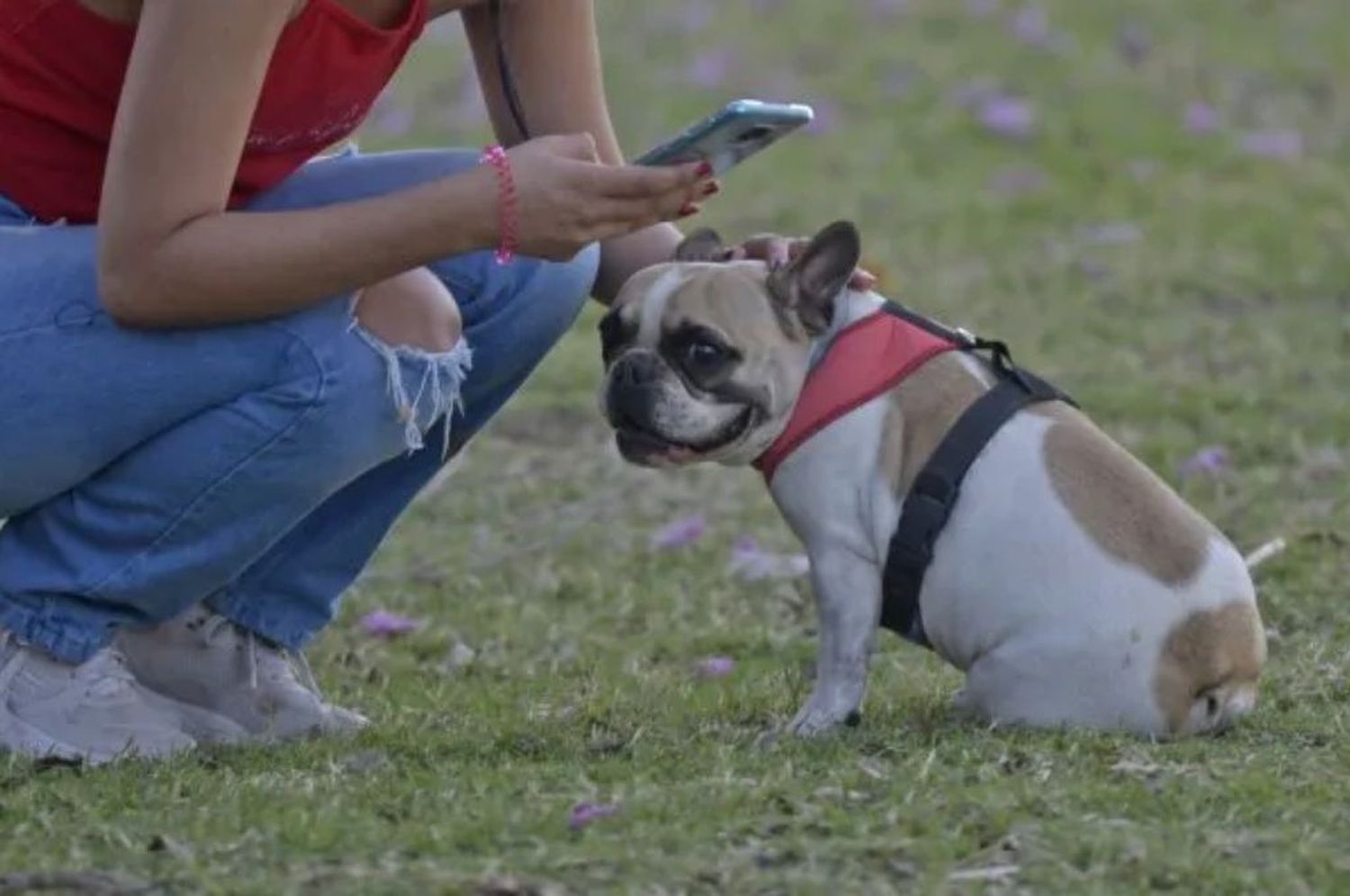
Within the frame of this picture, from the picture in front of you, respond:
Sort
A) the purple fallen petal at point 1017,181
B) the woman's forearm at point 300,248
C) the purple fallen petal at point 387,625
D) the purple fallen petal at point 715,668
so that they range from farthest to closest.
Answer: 1. the purple fallen petal at point 1017,181
2. the purple fallen petal at point 387,625
3. the purple fallen petal at point 715,668
4. the woman's forearm at point 300,248

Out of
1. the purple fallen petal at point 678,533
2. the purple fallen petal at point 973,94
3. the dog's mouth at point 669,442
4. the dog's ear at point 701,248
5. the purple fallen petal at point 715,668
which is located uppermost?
the dog's ear at point 701,248

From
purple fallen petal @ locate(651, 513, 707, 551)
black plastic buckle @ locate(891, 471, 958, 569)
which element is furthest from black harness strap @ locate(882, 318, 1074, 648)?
purple fallen petal @ locate(651, 513, 707, 551)

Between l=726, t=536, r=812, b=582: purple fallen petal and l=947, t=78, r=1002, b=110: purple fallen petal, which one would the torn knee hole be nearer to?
l=726, t=536, r=812, b=582: purple fallen petal

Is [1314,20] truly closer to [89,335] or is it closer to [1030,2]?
[1030,2]

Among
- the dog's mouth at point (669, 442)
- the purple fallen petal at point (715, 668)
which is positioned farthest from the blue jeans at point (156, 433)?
the purple fallen petal at point (715, 668)

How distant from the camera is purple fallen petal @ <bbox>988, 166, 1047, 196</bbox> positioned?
10820mm

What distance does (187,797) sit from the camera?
4250mm

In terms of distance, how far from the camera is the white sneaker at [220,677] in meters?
4.90

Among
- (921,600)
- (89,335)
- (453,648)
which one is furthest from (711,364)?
(453,648)

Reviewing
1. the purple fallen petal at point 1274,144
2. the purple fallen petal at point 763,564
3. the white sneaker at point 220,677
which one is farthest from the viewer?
the purple fallen petal at point 1274,144

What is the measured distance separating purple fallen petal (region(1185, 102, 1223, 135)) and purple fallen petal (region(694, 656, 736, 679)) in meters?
6.29

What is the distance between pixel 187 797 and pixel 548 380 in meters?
4.37

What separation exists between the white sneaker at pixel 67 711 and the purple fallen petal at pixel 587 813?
86 cm

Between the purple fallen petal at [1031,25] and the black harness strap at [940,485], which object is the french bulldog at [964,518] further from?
the purple fallen petal at [1031,25]
